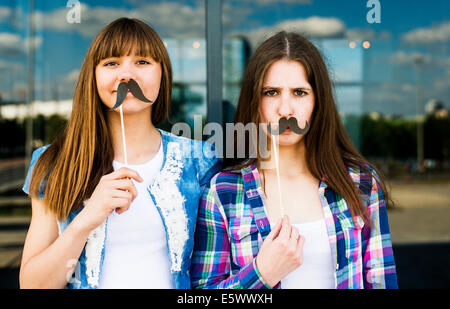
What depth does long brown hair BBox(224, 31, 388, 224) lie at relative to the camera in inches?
47.7

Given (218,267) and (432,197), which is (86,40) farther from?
(432,197)

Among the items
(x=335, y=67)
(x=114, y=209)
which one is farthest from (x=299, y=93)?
(x=335, y=67)

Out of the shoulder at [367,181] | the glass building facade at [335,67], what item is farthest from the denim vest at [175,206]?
the glass building facade at [335,67]

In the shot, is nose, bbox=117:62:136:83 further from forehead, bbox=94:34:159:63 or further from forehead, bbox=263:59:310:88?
forehead, bbox=263:59:310:88

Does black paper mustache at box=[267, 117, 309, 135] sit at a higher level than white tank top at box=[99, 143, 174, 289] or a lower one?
higher

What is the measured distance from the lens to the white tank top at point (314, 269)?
3.68 feet

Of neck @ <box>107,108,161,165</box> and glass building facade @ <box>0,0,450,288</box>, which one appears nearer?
neck @ <box>107,108,161,165</box>

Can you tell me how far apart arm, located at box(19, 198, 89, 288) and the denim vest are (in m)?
0.03

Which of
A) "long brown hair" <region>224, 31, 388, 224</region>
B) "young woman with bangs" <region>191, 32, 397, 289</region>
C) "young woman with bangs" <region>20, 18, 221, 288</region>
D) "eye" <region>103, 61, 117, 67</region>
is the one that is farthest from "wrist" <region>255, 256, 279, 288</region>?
"eye" <region>103, 61, 117, 67</region>

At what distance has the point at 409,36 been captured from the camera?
3629mm

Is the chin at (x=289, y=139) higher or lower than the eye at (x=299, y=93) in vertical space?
lower

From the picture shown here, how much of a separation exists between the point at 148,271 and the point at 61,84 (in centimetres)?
264

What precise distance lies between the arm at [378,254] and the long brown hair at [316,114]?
4 cm

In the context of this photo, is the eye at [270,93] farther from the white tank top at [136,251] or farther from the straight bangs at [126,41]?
the white tank top at [136,251]
